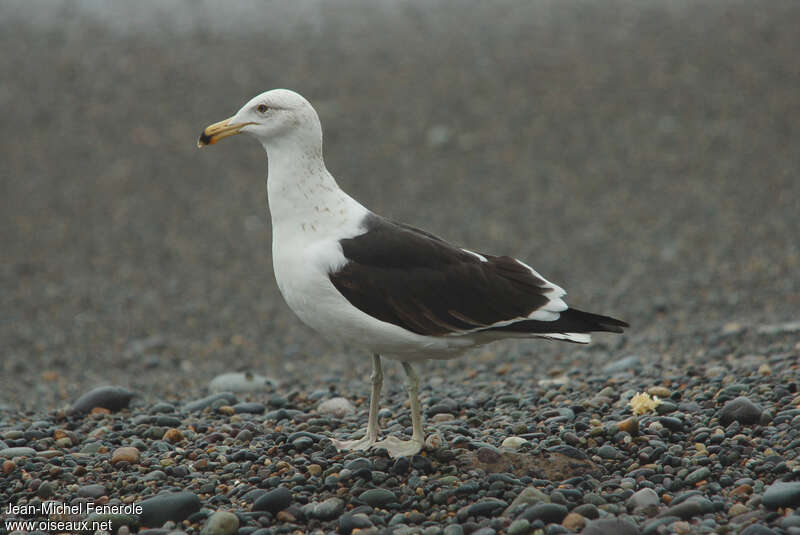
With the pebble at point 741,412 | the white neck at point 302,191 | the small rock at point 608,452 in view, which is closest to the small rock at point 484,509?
the small rock at point 608,452

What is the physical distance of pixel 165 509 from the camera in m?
4.82

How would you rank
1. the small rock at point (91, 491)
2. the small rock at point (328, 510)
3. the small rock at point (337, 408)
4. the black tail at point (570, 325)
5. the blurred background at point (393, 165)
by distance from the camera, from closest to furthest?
the small rock at point (328, 510) < the small rock at point (91, 491) < the black tail at point (570, 325) < the small rock at point (337, 408) < the blurred background at point (393, 165)

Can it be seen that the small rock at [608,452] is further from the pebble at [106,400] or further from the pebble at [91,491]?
the pebble at [106,400]

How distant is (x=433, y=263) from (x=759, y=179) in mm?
10678

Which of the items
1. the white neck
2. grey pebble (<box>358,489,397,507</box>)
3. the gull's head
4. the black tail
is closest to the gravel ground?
grey pebble (<box>358,489,397,507</box>)

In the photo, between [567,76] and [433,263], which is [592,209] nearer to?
[567,76]

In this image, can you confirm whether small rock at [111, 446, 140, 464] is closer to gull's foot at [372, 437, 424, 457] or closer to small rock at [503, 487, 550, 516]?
gull's foot at [372, 437, 424, 457]

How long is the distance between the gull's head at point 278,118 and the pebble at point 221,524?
2.22 meters

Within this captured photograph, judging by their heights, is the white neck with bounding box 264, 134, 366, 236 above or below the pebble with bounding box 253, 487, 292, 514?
above

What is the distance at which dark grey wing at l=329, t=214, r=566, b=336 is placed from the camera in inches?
204

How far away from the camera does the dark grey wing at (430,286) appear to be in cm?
519

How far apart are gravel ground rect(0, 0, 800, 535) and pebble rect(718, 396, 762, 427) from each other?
14 millimetres

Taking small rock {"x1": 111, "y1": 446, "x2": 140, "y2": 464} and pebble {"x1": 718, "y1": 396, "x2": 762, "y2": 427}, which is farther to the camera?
pebble {"x1": 718, "y1": 396, "x2": 762, "y2": 427}

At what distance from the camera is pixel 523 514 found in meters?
4.57
